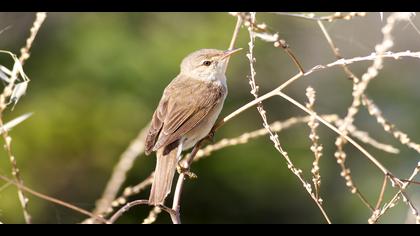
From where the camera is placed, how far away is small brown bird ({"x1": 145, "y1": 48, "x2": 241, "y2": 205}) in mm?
2865

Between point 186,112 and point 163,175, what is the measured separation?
0.51 meters

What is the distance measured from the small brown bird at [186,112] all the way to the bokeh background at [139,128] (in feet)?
6.67

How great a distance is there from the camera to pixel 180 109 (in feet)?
10.2

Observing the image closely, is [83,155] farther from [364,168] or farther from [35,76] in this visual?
[364,168]

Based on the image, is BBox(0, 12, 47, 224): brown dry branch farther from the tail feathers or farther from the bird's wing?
the bird's wing

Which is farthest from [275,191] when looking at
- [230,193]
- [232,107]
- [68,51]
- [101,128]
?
[68,51]

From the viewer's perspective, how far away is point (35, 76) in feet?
19.5

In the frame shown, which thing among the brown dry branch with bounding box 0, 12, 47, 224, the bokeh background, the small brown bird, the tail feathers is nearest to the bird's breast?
the small brown bird

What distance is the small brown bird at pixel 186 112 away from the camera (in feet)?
9.40

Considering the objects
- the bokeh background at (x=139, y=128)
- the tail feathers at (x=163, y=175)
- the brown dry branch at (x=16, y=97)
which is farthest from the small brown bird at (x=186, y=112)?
the bokeh background at (x=139, y=128)

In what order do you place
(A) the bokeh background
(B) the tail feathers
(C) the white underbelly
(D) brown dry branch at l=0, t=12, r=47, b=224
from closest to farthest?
(D) brown dry branch at l=0, t=12, r=47, b=224 → (B) the tail feathers → (C) the white underbelly → (A) the bokeh background

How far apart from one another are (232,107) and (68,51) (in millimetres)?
1678

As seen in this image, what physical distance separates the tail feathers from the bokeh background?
7.50ft

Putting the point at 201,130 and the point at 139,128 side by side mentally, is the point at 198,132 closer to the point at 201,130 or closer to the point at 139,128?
the point at 201,130
